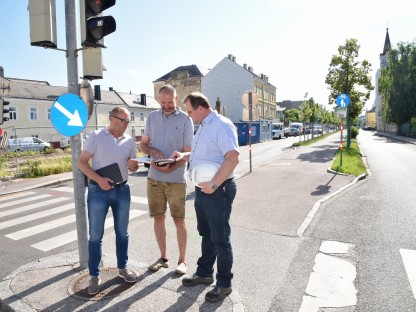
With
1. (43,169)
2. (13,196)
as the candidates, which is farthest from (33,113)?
(13,196)

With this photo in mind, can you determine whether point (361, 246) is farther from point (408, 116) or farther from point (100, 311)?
point (408, 116)

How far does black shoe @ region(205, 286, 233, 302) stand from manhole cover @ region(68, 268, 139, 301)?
0.90 metres

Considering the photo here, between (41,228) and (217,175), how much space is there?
4564 millimetres

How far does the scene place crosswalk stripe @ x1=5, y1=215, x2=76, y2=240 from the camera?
18.1 feet

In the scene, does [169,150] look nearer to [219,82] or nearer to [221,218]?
[221,218]

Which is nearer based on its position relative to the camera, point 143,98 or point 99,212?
point 99,212

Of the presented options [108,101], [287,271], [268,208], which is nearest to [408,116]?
[108,101]

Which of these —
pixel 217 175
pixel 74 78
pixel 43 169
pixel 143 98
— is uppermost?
pixel 143 98

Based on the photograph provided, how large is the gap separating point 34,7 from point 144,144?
6.01 ft

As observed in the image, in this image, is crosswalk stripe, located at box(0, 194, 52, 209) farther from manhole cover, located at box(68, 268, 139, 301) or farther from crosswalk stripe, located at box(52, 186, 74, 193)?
manhole cover, located at box(68, 268, 139, 301)

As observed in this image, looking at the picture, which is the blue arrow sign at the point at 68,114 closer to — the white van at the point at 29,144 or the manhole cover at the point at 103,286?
the manhole cover at the point at 103,286

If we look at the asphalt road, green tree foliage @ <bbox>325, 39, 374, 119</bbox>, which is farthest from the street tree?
the asphalt road

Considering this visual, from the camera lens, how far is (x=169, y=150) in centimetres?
371

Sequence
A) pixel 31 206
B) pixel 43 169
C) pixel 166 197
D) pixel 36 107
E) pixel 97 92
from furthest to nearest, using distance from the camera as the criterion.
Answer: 1. pixel 97 92
2. pixel 36 107
3. pixel 43 169
4. pixel 31 206
5. pixel 166 197
